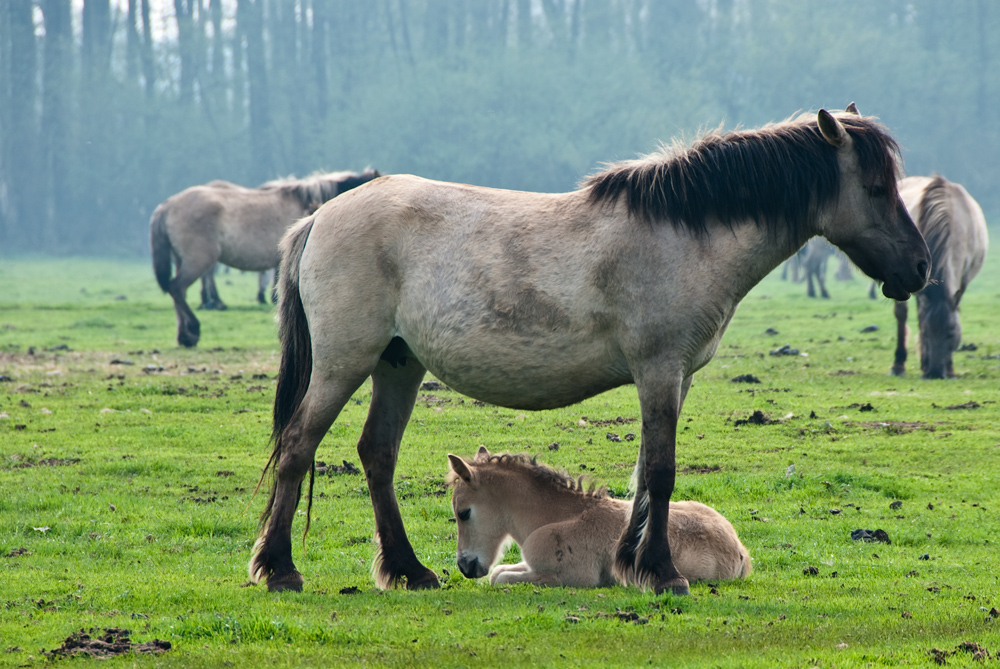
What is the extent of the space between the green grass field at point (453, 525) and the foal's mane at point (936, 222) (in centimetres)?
181

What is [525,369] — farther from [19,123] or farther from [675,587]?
[19,123]

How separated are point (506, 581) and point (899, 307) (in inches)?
429

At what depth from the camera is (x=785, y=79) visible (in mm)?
77062

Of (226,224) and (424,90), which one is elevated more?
(424,90)

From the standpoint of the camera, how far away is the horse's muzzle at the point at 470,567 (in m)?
6.24

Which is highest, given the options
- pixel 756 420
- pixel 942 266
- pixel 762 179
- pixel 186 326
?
pixel 762 179

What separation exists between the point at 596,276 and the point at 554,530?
1738mm

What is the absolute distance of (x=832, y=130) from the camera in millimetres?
5906

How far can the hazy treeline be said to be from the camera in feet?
228

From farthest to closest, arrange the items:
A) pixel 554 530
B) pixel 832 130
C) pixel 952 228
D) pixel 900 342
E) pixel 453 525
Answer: pixel 900 342
pixel 952 228
pixel 453 525
pixel 554 530
pixel 832 130

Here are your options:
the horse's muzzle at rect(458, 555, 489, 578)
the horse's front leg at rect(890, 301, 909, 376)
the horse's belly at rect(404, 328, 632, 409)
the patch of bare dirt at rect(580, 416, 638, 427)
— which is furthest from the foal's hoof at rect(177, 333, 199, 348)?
the horse's muzzle at rect(458, 555, 489, 578)

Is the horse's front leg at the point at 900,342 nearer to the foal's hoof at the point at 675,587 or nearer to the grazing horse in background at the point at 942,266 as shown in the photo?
the grazing horse in background at the point at 942,266

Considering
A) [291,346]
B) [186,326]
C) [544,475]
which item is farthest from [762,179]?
[186,326]

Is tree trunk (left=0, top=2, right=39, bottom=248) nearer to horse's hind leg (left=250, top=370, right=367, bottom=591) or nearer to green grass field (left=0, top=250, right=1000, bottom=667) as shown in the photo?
green grass field (left=0, top=250, right=1000, bottom=667)
